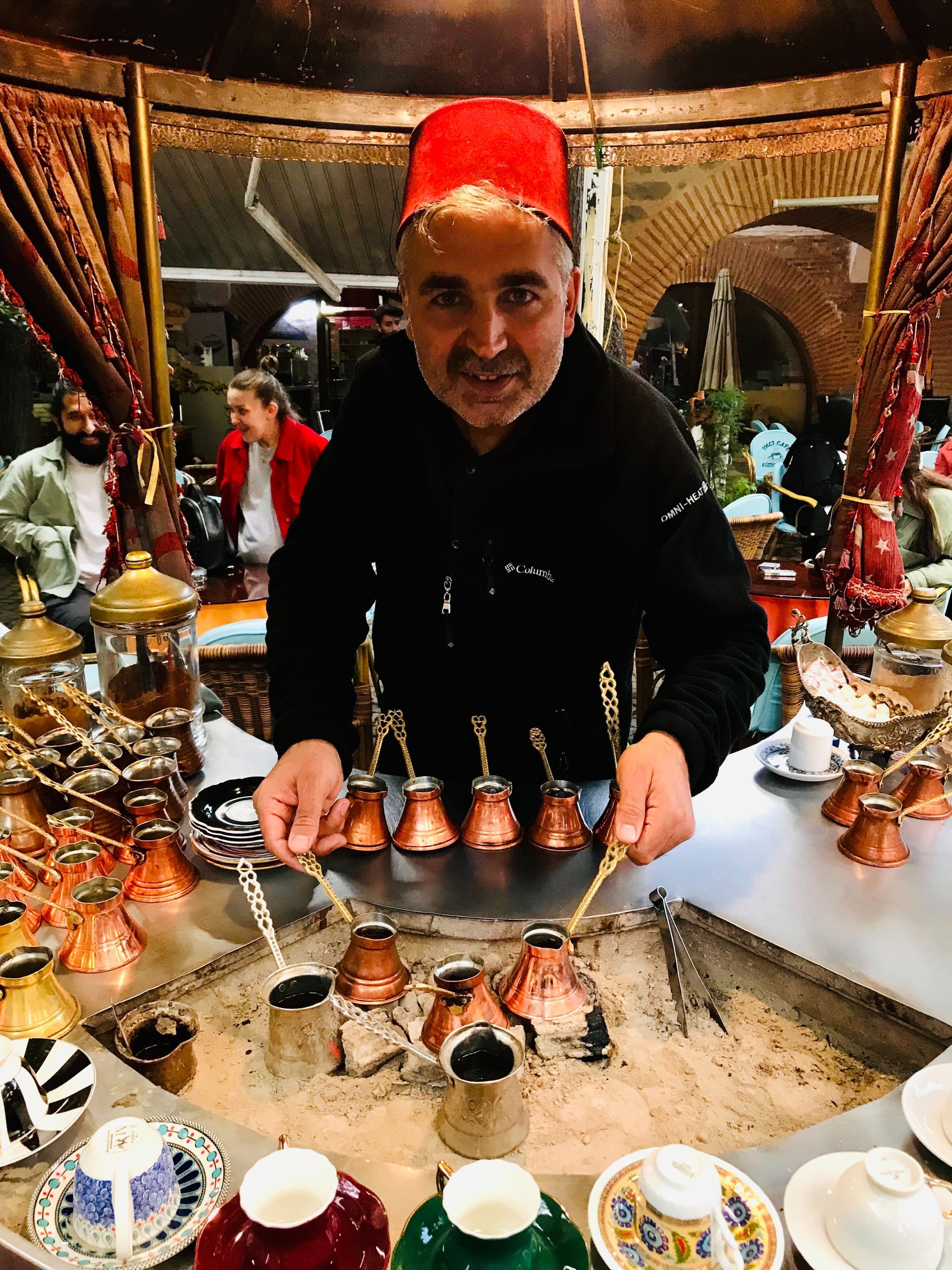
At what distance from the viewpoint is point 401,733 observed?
197 cm

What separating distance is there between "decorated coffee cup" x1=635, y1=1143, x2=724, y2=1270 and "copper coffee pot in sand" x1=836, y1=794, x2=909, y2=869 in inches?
39.9

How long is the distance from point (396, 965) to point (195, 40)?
2545mm

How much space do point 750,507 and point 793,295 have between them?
7.06 m

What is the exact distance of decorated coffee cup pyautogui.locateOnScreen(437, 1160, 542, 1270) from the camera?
0.80 metres

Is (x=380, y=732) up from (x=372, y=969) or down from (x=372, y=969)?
up

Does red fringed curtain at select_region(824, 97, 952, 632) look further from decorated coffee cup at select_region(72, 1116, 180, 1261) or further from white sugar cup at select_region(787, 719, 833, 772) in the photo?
decorated coffee cup at select_region(72, 1116, 180, 1261)

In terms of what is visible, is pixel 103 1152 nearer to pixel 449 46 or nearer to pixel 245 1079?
pixel 245 1079

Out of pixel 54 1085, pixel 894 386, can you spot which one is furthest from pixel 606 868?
pixel 894 386

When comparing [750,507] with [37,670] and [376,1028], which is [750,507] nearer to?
[37,670]

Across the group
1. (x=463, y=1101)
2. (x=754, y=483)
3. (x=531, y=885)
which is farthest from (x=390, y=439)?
(x=754, y=483)

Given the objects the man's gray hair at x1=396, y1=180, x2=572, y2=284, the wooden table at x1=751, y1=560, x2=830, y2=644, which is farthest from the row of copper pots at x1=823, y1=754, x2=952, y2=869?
the wooden table at x1=751, y1=560, x2=830, y2=644

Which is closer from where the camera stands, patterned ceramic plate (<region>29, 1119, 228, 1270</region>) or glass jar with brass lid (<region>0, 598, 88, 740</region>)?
patterned ceramic plate (<region>29, 1119, 228, 1270</region>)

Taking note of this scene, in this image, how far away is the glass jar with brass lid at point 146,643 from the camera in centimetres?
204

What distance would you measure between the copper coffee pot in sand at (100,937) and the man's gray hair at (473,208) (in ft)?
4.27
